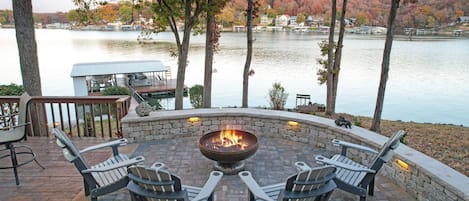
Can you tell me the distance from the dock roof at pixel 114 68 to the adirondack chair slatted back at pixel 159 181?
17.8 meters

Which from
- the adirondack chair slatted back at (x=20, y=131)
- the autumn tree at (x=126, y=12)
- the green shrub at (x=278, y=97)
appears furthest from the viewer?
the green shrub at (x=278, y=97)

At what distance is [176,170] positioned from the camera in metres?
4.20

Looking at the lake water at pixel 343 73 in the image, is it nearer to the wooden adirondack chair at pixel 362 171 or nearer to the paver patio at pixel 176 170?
the paver patio at pixel 176 170

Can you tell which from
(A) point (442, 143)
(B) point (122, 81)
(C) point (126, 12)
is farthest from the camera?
(B) point (122, 81)

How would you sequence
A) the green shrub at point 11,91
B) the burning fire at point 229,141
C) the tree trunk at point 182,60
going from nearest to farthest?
the burning fire at point 229,141 < the green shrub at point 11,91 < the tree trunk at point 182,60

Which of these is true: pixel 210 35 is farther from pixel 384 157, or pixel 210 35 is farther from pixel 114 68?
pixel 114 68

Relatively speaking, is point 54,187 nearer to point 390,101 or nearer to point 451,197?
point 451,197

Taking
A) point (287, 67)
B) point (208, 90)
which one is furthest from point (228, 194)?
point (287, 67)

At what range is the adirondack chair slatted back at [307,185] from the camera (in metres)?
2.44

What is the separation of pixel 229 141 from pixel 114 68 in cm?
1794

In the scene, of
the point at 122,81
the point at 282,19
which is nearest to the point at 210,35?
the point at 282,19

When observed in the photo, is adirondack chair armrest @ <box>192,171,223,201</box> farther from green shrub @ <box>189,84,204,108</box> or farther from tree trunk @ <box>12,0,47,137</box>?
green shrub @ <box>189,84,204,108</box>

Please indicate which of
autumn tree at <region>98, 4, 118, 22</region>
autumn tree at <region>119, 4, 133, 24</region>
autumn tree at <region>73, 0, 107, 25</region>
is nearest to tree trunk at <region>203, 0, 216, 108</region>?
autumn tree at <region>119, 4, 133, 24</region>

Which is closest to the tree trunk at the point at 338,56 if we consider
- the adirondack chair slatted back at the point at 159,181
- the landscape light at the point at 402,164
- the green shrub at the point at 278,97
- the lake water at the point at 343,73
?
the green shrub at the point at 278,97
